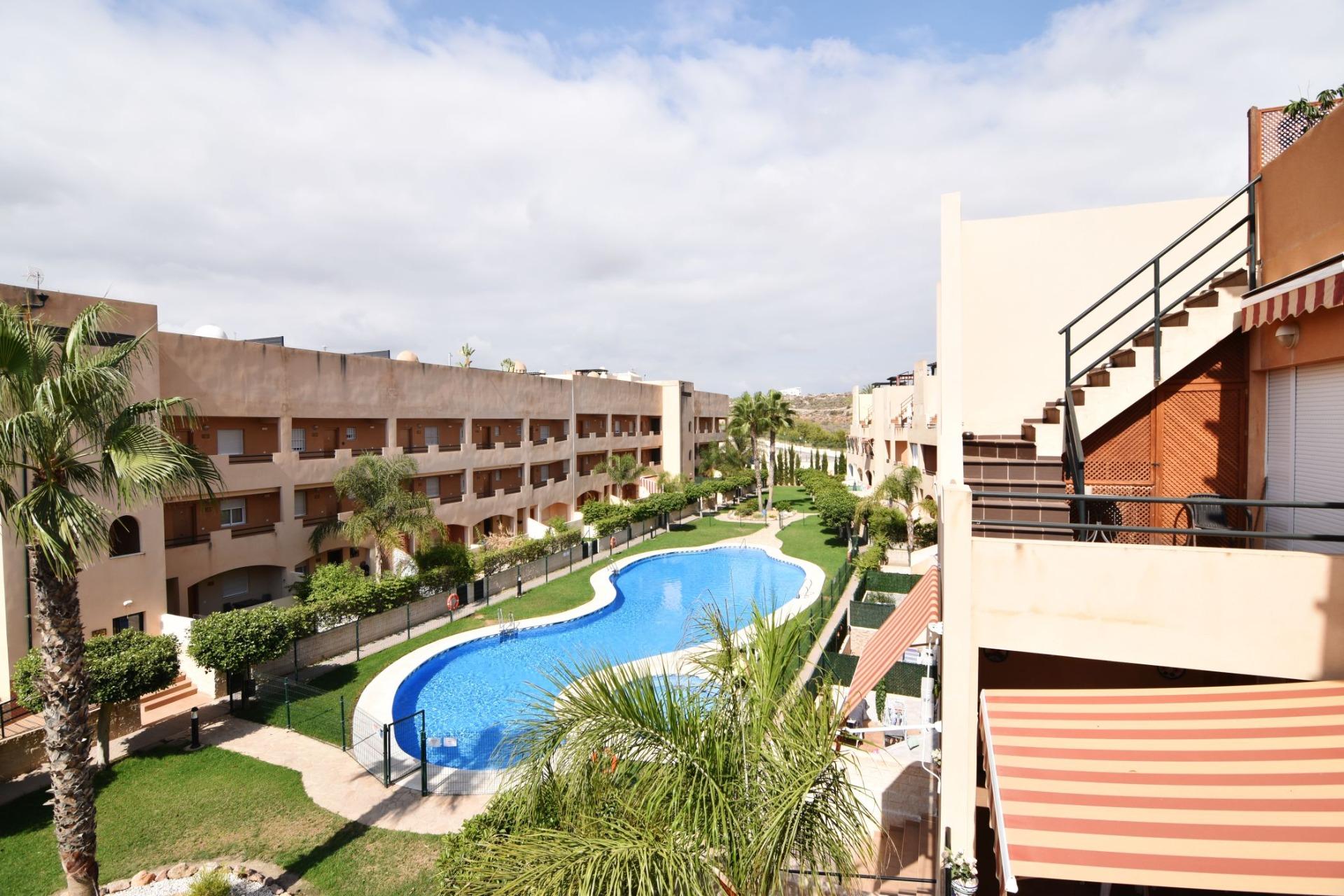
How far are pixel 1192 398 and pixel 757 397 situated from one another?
1570 inches

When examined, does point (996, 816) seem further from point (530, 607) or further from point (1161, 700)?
point (530, 607)

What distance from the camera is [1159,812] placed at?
14.0 feet

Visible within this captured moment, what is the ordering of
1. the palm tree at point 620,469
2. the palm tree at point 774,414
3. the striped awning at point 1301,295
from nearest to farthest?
the striped awning at point 1301,295 < the palm tree at point 620,469 < the palm tree at point 774,414

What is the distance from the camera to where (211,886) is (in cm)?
903

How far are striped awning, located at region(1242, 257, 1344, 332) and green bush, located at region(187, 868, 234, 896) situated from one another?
48.3 feet

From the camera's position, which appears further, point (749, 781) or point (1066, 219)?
point (1066, 219)

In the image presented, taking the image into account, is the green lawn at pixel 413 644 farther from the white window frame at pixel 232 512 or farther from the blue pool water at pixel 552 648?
the white window frame at pixel 232 512

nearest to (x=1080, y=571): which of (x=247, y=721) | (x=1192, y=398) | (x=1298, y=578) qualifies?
(x=1298, y=578)

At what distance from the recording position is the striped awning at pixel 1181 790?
398 cm

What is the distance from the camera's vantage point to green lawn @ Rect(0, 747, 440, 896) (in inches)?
401

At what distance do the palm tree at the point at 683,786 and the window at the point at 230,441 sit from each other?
2225 centimetres

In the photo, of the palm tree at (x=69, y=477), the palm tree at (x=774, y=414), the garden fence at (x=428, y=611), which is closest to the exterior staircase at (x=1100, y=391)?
the palm tree at (x=69, y=477)

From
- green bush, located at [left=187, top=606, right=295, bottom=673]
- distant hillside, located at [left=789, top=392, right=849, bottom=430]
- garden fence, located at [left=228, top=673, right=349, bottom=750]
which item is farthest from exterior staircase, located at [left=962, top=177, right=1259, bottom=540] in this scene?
distant hillside, located at [left=789, top=392, right=849, bottom=430]

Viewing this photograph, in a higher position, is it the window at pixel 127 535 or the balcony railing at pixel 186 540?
the window at pixel 127 535
